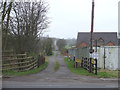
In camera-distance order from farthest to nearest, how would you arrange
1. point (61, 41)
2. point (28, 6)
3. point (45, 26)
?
point (61, 41), point (45, 26), point (28, 6)

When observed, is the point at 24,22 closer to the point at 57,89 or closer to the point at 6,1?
the point at 6,1

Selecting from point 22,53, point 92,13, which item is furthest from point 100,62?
point 22,53

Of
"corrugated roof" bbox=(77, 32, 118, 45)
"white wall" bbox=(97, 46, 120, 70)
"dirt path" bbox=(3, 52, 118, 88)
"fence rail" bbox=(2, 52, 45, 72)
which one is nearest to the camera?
"dirt path" bbox=(3, 52, 118, 88)

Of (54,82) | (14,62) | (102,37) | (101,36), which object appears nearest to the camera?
(54,82)

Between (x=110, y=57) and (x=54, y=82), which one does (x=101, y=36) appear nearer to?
(x=110, y=57)

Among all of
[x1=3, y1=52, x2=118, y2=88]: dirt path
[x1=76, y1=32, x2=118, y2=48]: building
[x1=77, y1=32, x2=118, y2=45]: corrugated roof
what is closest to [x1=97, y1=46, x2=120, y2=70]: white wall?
[x1=3, y1=52, x2=118, y2=88]: dirt path

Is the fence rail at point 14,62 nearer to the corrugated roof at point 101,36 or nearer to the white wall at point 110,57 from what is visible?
the white wall at point 110,57

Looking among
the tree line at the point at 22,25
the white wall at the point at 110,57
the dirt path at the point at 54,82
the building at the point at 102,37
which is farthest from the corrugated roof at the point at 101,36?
the dirt path at the point at 54,82

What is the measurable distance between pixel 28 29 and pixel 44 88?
12.5 meters

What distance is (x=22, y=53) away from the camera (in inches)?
547

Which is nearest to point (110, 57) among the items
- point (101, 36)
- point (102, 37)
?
point (102, 37)

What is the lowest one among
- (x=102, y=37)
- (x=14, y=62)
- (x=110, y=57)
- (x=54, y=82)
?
(x=54, y=82)

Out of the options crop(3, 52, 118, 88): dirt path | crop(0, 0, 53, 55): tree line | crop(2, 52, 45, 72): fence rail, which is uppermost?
crop(0, 0, 53, 55): tree line

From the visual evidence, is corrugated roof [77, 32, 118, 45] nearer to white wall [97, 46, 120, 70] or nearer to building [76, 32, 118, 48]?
building [76, 32, 118, 48]
